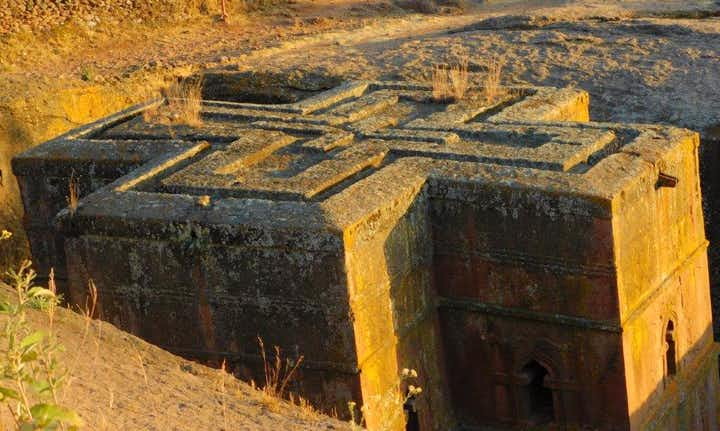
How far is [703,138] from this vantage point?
10922 millimetres

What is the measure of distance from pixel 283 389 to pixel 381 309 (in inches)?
33.4

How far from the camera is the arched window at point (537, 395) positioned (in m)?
8.41

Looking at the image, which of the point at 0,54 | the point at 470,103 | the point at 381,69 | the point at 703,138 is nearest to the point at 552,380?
the point at 470,103

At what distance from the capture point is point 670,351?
8727 millimetres

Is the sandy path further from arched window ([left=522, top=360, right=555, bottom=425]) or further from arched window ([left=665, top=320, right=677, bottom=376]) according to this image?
arched window ([left=522, top=360, right=555, bottom=425])

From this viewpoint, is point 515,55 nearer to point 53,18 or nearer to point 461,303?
point 461,303

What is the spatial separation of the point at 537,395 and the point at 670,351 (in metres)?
1.01

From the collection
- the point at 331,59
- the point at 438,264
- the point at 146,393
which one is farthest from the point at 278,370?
the point at 331,59

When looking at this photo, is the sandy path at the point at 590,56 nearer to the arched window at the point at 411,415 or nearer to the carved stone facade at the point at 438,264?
the carved stone facade at the point at 438,264

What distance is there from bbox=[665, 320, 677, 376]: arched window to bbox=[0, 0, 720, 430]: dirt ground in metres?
2.86

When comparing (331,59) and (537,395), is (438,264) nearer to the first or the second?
(537,395)

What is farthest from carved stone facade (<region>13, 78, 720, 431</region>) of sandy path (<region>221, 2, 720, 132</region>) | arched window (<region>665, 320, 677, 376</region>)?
sandy path (<region>221, 2, 720, 132</region>)

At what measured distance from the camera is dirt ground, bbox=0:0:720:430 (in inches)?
255

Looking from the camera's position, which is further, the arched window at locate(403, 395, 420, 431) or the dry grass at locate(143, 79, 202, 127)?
the dry grass at locate(143, 79, 202, 127)
